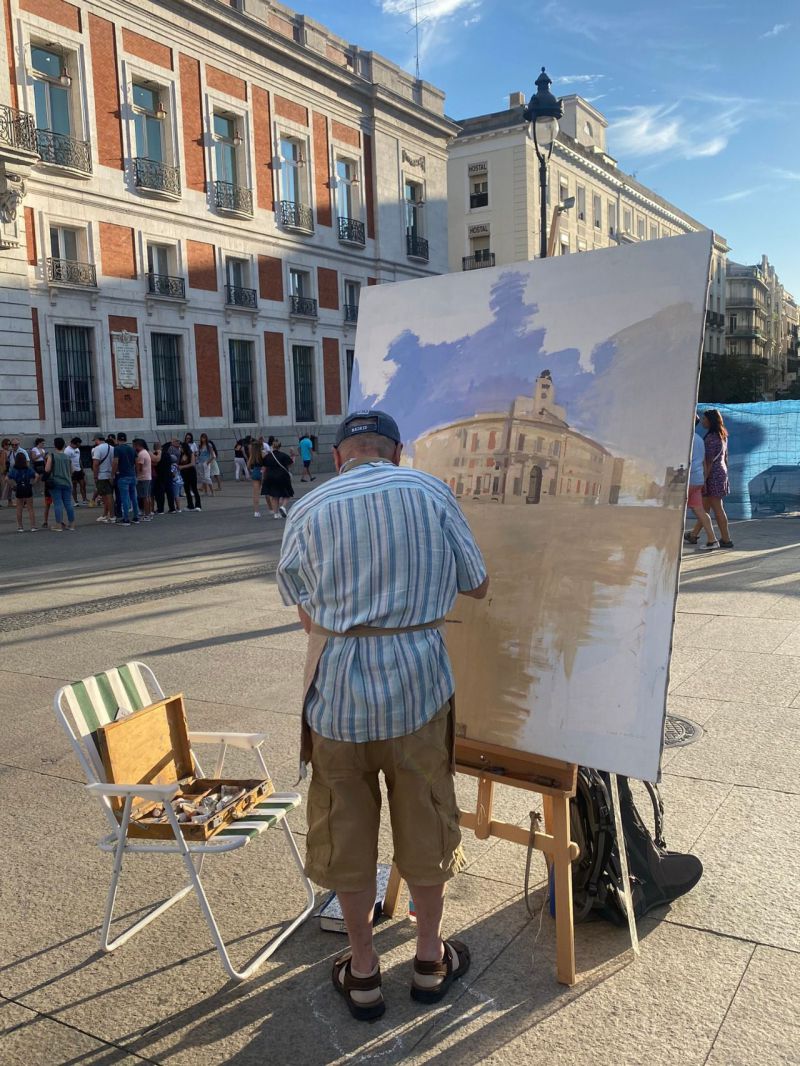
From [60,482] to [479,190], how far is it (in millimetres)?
38505

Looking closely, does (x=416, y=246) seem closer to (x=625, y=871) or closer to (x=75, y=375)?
(x=75, y=375)

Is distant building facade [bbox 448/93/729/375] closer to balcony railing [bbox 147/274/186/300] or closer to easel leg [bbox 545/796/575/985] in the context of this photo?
balcony railing [bbox 147/274/186/300]

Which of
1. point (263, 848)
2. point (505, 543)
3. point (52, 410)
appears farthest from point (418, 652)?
point (52, 410)

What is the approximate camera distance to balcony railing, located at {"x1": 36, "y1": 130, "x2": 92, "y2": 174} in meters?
22.4

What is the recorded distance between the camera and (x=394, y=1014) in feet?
8.54

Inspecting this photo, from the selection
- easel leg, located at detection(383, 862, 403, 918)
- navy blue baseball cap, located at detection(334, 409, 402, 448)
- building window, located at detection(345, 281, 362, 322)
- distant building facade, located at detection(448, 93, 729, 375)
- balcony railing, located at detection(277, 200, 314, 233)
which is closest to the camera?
navy blue baseball cap, located at detection(334, 409, 402, 448)

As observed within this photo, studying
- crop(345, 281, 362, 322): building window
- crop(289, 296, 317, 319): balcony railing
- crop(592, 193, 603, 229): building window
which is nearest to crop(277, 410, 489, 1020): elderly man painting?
crop(289, 296, 317, 319): balcony railing

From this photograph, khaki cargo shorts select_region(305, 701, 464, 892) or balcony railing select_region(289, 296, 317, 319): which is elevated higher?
balcony railing select_region(289, 296, 317, 319)

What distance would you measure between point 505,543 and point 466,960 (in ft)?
4.32

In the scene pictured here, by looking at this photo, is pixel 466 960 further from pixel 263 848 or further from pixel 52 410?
pixel 52 410

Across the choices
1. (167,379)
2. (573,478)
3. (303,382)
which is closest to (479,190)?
(303,382)

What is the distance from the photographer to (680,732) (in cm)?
472

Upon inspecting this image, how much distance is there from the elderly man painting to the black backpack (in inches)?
22.3

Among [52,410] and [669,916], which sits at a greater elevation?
[52,410]
